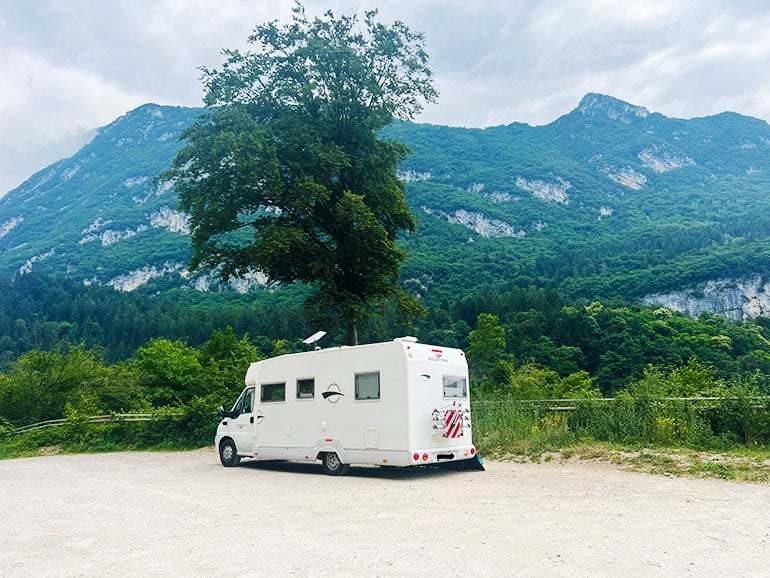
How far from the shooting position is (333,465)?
13.0 m

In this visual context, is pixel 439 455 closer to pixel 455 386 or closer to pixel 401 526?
pixel 455 386

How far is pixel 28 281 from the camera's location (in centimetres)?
13462

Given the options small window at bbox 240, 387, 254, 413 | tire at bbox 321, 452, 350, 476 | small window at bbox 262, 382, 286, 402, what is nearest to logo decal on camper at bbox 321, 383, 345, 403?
tire at bbox 321, 452, 350, 476

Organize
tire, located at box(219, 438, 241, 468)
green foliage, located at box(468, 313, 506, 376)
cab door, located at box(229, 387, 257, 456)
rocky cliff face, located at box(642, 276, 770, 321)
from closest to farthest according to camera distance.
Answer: cab door, located at box(229, 387, 257, 456)
tire, located at box(219, 438, 241, 468)
green foliage, located at box(468, 313, 506, 376)
rocky cliff face, located at box(642, 276, 770, 321)

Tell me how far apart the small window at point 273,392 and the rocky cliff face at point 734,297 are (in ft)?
384

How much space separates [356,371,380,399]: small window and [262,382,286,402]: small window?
2.28m

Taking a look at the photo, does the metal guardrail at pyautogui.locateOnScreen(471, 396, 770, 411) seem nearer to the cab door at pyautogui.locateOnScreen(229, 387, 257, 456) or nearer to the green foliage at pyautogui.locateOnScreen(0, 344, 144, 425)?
the cab door at pyautogui.locateOnScreen(229, 387, 257, 456)

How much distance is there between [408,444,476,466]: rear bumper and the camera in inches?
465

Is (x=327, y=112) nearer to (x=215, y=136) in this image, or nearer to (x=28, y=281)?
(x=215, y=136)

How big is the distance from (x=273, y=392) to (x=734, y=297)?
12787 cm

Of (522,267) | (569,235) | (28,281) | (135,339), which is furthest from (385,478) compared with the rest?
(569,235)

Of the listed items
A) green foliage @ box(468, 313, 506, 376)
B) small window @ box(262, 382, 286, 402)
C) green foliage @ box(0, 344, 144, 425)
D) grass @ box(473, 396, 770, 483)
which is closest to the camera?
grass @ box(473, 396, 770, 483)

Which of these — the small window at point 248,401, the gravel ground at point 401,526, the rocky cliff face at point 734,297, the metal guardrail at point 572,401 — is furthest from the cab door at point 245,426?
the rocky cliff face at point 734,297

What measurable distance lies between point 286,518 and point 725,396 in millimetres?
9792
